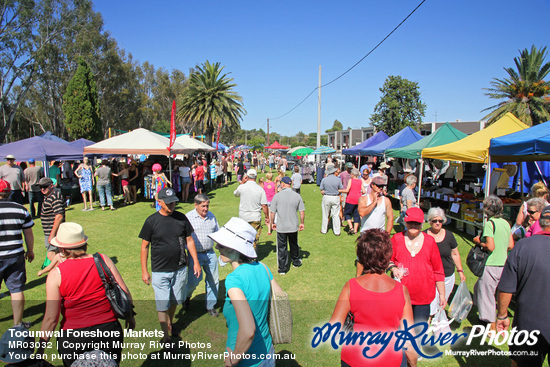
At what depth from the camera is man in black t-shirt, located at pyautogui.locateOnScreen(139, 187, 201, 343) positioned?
11.7 feet

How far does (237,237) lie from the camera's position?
219cm

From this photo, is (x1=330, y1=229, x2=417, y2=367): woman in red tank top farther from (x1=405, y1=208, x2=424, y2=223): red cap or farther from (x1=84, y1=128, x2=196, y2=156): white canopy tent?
(x1=84, y1=128, x2=196, y2=156): white canopy tent

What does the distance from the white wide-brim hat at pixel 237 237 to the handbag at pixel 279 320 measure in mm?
348

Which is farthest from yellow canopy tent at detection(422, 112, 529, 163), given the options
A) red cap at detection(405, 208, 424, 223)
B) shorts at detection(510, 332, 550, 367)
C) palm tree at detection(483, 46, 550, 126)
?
palm tree at detection(483, 46, 550, 126)

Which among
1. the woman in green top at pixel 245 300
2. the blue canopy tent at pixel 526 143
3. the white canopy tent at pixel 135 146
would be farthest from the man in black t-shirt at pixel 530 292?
the white canopy tent at pixel 135 146

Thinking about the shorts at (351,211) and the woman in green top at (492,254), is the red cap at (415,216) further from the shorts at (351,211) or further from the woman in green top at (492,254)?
the shorts at (351,211)

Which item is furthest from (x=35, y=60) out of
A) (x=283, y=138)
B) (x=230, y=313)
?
(x=283, y=138)

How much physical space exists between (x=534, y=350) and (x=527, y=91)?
3214cm

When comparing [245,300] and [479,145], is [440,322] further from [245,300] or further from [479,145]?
[479,145]

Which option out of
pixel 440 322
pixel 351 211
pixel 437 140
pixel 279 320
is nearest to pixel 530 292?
pixel 440 322

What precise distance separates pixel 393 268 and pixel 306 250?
4.58 m

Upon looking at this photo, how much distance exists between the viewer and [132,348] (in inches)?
Result: 145

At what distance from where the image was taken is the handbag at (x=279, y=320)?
2.19 meters

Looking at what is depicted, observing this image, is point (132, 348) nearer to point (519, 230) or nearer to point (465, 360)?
point (465, 360)
